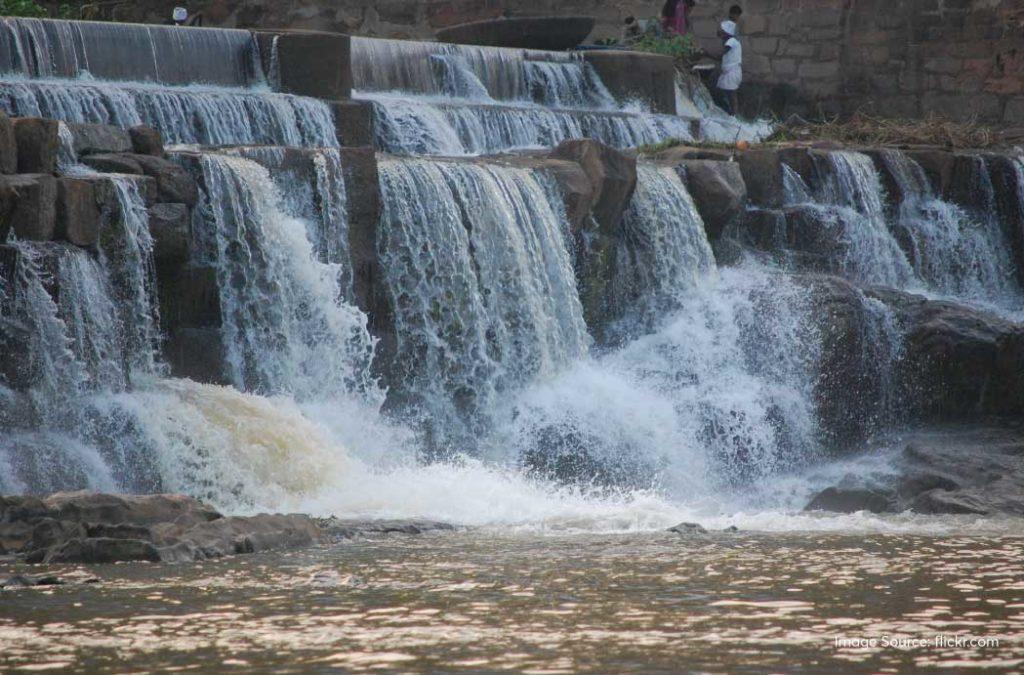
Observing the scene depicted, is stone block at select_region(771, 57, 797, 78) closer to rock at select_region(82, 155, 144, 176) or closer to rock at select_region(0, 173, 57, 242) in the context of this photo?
rock at select_region(82, 155, 144, 176)

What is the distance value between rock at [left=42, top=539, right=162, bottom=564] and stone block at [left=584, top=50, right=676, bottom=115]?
1262cm

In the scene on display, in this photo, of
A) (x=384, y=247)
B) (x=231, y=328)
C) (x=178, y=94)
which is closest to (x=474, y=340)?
(x=384, y=247)

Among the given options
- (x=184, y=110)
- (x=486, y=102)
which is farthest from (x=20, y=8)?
(x=184, y=110)

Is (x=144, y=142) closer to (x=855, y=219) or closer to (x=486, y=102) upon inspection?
(x=486, y=102)

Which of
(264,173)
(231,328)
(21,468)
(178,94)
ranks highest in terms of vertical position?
(178,94)

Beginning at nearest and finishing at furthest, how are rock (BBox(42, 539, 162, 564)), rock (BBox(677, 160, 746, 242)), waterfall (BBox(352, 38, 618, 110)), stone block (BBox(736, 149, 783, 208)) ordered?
rock (BBox(42, 539, 162, 564)) → rock (BBox(677, 160, 746, 242)) → stone block (BBox(736, 149, 783, 208)) → waterfall (BBox(352, 38, 618, 110))

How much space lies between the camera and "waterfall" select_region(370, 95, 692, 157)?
16.7 meters

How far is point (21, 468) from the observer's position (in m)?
10.5

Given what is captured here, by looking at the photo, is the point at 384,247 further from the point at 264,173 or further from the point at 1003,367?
the point at 1003,367

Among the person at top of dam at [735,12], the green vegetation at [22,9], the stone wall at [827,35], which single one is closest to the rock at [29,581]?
the green vegetation at [22,9]

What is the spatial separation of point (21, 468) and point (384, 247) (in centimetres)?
414

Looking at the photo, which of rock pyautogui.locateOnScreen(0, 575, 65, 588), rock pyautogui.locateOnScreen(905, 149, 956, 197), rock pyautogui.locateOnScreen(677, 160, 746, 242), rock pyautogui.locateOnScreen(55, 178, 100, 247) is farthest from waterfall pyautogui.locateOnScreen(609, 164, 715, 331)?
rock pyautogui.locateOnScreen(0, 575, 65, 588)

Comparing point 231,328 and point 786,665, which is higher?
point 231,328

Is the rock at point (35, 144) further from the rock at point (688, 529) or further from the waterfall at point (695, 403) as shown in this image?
the rock at point (688, 529)
